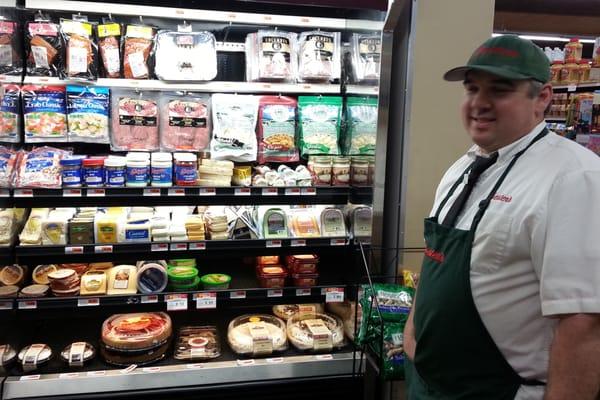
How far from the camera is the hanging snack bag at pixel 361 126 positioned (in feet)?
8.29

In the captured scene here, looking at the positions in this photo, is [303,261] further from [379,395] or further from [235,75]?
[235,75]

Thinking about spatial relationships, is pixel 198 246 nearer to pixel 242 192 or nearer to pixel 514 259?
pixel 242 192

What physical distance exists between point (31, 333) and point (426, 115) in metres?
2.49

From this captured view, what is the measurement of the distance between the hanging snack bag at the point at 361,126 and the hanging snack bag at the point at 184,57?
0.84 m

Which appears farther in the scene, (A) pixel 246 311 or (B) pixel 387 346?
(A) pixel 246 311

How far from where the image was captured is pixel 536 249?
109 cm

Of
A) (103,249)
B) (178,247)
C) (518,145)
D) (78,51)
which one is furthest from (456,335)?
(78,51)

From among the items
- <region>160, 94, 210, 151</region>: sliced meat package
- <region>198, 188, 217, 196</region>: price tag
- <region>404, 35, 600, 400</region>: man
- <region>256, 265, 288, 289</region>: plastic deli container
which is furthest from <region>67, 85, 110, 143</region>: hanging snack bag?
<region>404, 35, 600, 400</region>: man

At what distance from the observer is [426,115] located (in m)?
2.41

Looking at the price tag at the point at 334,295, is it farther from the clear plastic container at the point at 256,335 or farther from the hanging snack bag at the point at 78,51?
the hanging snack bag at the point at 78,51

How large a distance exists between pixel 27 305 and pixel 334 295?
5.13 feet

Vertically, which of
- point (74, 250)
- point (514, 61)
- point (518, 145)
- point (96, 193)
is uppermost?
point (514, 61)

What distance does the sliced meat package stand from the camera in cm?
271

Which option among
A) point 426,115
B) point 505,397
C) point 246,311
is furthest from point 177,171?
point 505,397
